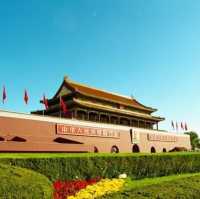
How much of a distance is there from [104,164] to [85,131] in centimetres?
1925

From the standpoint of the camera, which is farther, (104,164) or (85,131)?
(85,131)

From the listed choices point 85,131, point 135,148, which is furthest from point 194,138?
point 85,131

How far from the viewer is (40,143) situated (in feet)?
68.5

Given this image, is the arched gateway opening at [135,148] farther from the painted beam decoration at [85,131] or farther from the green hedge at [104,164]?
the green hedge at [104,164]

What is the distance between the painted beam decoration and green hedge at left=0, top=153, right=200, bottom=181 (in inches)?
502

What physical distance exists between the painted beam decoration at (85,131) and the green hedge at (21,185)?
2356 centimetres

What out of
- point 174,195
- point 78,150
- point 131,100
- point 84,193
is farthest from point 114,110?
point 174,195

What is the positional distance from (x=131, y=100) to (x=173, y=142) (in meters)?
8.84

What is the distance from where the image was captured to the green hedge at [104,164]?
11.2 metres

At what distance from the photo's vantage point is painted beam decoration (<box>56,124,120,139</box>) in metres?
30.2

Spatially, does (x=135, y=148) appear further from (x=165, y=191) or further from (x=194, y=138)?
(x=194, y=138)

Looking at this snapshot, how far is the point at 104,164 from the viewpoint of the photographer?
14102mm

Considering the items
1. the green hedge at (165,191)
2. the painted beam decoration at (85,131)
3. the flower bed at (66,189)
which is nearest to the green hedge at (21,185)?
the green hedge at (165,191)

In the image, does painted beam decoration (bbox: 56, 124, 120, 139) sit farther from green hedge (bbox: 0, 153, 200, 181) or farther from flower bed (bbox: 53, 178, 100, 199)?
flower bed (bbox: 53, 178, 100, 199)
